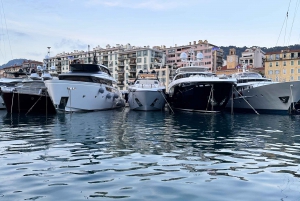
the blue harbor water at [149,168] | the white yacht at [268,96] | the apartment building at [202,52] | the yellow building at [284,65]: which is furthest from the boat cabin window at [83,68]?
the apartment building at [202,52]

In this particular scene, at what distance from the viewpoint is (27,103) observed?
31641 mm

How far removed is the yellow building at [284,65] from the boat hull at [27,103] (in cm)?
5456

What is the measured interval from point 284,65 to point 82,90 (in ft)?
189

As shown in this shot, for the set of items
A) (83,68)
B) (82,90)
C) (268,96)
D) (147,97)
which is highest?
(83,68)

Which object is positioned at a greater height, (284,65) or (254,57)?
(254,57)

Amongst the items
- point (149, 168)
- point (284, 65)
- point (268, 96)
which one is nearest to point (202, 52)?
point (284, 65)

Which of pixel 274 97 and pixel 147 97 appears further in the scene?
pixel 147 97

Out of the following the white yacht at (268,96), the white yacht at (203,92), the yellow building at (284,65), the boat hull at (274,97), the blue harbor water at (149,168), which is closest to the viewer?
the blue harbor water at (149,168)

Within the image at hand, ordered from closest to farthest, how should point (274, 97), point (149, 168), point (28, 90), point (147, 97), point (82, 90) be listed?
point (149, 168), point (82, 90), point (28, 90), point (274, 97), point (147, 97)

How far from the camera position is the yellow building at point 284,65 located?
70.6m

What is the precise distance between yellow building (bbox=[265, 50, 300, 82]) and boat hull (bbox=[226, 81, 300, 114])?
39.4m

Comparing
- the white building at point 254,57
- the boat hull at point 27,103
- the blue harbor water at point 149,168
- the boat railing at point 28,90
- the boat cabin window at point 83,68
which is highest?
the white building at point 254,57

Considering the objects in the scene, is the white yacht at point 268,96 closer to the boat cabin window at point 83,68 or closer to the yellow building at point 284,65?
the boat cabin window at point 83,68

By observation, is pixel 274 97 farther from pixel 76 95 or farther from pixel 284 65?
pixel 284 65
